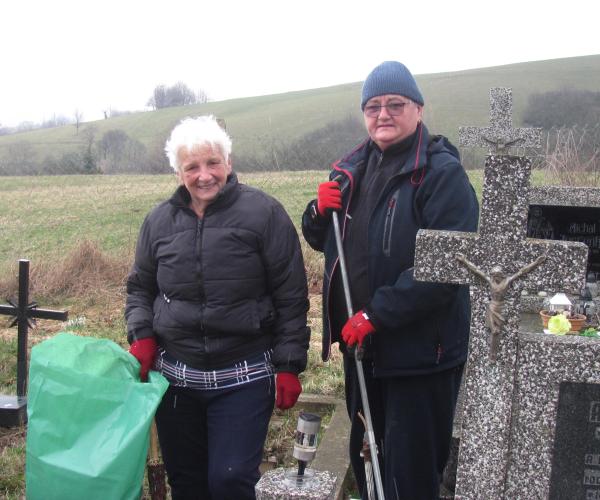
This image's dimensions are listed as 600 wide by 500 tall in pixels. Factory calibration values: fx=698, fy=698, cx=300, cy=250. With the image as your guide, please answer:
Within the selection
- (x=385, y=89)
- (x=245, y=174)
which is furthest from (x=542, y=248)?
(x=245, y=174)

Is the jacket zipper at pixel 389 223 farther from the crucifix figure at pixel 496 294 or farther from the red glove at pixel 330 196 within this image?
the crucifix figure at pixel 496 294

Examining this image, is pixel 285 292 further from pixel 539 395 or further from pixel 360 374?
pixel 539 395

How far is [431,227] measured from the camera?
248 centimetres

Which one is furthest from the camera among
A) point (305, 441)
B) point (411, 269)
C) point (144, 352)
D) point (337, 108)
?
point (337, 108)

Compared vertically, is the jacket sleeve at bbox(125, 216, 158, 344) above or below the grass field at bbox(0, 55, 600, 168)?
below

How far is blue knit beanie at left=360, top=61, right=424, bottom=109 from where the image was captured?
2623mm

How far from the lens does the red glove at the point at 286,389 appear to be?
274cm

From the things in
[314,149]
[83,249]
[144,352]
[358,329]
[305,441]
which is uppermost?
[314,149]

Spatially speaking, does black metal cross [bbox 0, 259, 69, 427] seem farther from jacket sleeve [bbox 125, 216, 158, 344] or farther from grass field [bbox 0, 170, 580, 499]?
jacket sleeve [bbox 125, 216, 158, 344]

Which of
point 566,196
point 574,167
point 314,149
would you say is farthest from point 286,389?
point 314,149

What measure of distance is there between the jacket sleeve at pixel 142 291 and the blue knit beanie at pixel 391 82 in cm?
108

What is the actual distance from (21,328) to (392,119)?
2766 mm

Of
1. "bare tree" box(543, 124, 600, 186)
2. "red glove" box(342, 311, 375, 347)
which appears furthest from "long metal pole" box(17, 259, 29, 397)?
"bare tree" box(543, 124, 600, 186)

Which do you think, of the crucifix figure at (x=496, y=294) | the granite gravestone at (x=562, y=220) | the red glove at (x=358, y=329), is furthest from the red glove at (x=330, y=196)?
the granite gravestone at (x=562, y=220)
